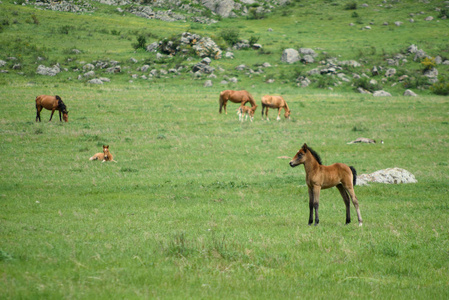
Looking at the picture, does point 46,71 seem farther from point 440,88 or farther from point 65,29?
point 440,88

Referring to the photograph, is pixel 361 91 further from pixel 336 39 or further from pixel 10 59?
pixel 10 59

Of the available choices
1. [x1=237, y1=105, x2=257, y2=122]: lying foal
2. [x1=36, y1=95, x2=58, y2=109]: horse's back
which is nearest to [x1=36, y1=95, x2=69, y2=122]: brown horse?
[x1=36, y1=95, x2=58, y2=109]: horse's back

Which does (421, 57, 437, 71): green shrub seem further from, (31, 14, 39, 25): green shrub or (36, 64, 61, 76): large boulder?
(31, 14, 39, 25): green shrub

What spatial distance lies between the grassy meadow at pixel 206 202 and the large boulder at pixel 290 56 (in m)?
18.6

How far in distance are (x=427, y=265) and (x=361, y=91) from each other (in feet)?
154

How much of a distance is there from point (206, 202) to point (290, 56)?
51891mm

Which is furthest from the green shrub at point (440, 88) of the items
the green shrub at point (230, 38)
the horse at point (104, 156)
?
the horse at point (104, 156)

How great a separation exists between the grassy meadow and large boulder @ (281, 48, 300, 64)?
18618mm

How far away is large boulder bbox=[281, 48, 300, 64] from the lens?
6309 cm

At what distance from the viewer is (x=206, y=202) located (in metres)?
14.8

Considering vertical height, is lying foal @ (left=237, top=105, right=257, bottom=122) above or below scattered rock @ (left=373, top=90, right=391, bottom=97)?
above

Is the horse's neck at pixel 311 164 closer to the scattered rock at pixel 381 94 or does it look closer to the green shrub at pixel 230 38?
the scattered rock at pixel 381 94

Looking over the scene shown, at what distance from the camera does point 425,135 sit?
2883cm

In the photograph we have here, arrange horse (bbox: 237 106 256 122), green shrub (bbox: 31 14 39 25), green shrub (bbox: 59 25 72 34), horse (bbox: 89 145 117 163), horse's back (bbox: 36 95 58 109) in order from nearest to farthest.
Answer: horse (bbox: 89 145 117 163) → horse's back (bbox: 36 95 58 109) → horse (bbox: 237 106 256 122) → green shrub (bbox: 59 25 72 34) → green shrub (bbox: 31 14 39 25)
